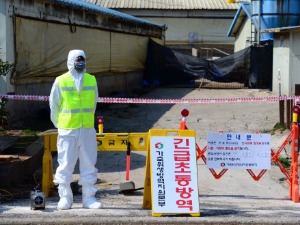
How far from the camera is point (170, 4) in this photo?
47.1 m

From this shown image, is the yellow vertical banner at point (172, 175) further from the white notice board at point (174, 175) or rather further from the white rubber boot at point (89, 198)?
the white rubber boot at point (89, 198)

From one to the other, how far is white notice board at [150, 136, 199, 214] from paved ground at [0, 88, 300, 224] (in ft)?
0.51

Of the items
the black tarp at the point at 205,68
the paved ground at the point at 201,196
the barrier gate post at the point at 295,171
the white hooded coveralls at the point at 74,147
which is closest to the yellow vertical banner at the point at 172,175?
the paved ground at the point at 201,196

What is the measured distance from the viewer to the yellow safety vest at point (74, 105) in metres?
8.70

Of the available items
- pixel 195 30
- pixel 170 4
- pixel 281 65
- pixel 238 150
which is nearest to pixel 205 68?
pixel 281 65

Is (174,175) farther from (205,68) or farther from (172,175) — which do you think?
(205,68)

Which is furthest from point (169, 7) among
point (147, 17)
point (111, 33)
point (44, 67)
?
point (44, 67)

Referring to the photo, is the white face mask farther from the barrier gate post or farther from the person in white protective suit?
the barrier gate post

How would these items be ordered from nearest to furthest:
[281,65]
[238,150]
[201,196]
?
[238,150] → [201,196] → [281,65]

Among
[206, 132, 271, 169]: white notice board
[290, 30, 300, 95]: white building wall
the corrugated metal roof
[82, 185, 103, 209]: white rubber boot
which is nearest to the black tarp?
[290, 30, 300, 95]: white building wall

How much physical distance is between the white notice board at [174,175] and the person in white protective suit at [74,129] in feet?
2.66

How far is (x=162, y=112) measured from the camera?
2089 centimetres

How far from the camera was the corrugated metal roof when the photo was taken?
152 ft

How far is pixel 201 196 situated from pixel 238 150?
1.01m
